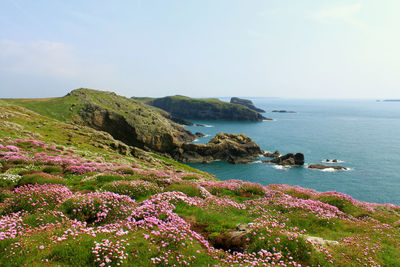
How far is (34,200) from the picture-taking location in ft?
38.1

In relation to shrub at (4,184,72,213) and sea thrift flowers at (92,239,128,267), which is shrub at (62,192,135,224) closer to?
shrub at (4,184,72,213)

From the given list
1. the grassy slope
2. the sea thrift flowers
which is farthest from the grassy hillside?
the grassy slope

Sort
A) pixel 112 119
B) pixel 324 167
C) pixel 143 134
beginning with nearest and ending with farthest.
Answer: pixel 324 167 < pixel 112 119 < pixel 143 134

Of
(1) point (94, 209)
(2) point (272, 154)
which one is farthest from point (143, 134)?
(1) point (94, 209)

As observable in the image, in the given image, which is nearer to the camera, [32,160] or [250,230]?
[250,230]

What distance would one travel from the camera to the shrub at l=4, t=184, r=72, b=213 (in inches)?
442

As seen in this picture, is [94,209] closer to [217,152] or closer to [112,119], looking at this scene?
[217,152]

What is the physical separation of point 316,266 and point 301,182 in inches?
2768

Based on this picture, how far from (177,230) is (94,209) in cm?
495

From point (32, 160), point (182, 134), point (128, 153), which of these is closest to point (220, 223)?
point (32, 160)

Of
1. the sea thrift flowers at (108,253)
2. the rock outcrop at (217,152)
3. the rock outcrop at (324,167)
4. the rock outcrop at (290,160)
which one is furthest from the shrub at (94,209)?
the rock outcrop at (217,152)

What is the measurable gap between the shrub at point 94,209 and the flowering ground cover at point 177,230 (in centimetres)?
5

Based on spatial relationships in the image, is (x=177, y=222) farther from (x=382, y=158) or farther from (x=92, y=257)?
(x=382, y=158)

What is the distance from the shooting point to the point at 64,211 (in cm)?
1083
